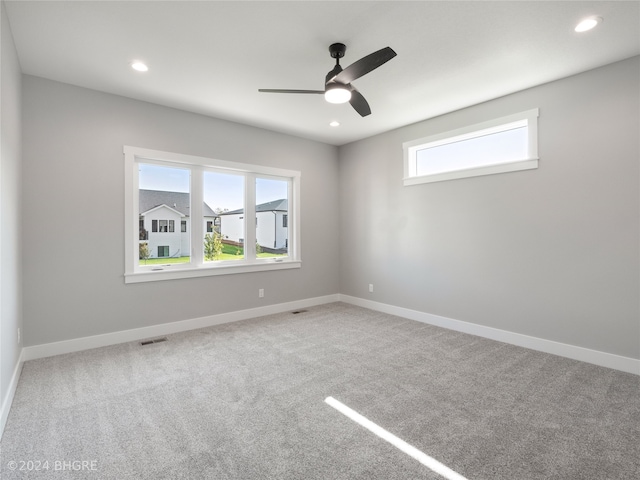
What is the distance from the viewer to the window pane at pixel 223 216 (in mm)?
4480

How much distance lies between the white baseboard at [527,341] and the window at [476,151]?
1.88 m

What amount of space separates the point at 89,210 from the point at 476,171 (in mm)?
4515

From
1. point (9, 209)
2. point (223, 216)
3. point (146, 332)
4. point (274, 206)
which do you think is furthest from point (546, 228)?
point (9, 209)

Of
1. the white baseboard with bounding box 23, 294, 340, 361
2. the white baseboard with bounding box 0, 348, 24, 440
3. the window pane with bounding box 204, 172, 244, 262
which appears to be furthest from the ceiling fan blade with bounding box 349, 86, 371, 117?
the white baseboard with bounding box 0, 348, 24, 440

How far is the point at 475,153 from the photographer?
4.07 m

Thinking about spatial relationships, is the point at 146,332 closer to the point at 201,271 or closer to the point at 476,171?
the point at 201,271

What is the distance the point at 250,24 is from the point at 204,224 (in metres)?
2.68

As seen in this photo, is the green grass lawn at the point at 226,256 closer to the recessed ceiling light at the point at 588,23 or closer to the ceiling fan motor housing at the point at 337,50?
the ceiling fan motor housing at the point at 337,50

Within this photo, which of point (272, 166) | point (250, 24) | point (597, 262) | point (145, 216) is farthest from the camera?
point (272, 166)

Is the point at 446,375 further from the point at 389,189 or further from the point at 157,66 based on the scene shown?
the point at 157,66

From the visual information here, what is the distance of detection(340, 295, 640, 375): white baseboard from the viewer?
297 cm

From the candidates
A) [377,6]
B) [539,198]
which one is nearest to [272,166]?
[377,6]

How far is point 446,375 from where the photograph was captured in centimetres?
287

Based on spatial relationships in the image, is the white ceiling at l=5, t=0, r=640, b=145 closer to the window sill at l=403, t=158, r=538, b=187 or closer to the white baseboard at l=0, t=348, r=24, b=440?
the window sill at l=403, t=158, r=538, b=187
